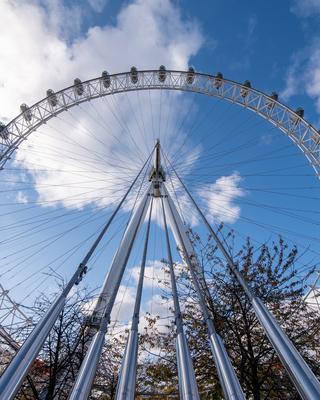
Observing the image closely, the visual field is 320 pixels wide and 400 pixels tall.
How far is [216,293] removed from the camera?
13492 mm

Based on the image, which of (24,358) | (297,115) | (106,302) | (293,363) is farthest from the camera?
(297,115)

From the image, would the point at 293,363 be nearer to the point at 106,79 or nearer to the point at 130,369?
the point at 130,369

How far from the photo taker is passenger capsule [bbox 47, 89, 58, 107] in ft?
101

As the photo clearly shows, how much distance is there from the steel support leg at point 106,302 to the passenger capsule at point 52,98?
595 inches

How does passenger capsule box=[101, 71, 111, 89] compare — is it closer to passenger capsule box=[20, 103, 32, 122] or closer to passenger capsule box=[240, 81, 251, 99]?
passenger capsule box=[20, 103, 32, 122]

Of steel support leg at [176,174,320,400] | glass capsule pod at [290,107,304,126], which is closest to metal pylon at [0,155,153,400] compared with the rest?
steel support leg at [176,174,320,400]

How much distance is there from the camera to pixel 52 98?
30922 millimetres

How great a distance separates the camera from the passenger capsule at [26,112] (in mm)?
30359

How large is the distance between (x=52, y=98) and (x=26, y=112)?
281cm

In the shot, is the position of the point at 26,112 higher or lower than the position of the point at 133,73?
lower

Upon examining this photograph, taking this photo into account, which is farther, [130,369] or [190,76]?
[190,76]

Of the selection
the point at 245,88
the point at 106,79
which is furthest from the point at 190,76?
the point at 106,79

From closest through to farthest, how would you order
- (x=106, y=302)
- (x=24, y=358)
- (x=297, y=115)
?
(x=24, y=358)
(x=106, y=302)
(x=297, y=115)

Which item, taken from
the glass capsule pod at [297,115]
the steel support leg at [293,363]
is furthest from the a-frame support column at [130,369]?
the glass capsule pod at [297,115]
